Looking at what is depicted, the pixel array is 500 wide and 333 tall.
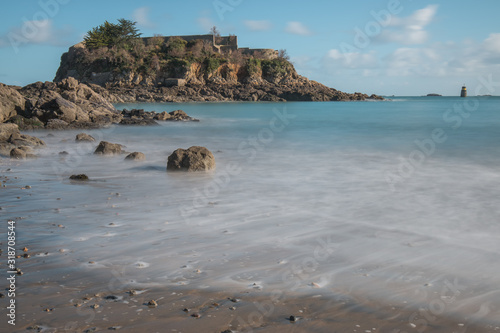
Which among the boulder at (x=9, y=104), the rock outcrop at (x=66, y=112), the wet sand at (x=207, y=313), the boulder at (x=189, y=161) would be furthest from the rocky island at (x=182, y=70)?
the wet sand at (x=207, y=313)

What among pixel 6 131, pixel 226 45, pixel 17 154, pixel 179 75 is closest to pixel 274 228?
pixel 17 154

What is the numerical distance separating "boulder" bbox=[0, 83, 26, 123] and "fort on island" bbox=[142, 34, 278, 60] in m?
49.9

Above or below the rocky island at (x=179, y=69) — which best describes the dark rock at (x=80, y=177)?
below

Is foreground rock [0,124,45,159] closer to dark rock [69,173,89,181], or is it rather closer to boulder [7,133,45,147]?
boulder [7,133,45,147]

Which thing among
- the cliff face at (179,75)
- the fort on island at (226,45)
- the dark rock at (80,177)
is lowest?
the dark rock at (80,177)

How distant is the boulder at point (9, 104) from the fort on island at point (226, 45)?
4986 cm

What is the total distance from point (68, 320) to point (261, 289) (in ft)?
4.05

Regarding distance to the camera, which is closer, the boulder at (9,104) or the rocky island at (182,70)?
the boulder at (9,104)

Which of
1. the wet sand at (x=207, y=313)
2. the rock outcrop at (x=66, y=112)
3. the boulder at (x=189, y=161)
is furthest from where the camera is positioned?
the rock outcrop at (x=66, y=112)

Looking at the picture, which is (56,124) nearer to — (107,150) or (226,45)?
(107,150)

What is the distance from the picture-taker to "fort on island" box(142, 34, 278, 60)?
6456 cm

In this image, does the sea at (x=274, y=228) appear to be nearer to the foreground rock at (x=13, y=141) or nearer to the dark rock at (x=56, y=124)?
the foreground rock at (x=13, y=141)

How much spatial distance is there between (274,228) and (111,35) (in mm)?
63952

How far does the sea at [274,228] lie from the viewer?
10.2ft
